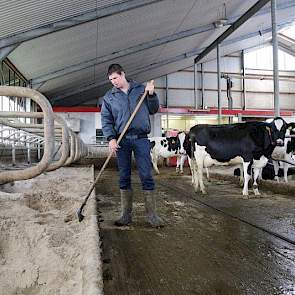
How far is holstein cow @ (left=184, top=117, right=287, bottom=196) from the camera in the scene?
5703 millimetres

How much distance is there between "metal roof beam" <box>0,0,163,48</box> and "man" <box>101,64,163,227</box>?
4840 millimetres

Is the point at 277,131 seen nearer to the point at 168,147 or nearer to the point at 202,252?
the point at 202,252

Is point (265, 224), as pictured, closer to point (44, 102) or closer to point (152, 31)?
point (44, 102)

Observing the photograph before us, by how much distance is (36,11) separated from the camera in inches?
263

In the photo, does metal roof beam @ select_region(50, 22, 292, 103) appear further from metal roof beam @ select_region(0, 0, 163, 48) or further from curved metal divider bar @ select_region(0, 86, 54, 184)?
curved metal divider bar @ select_region(0, 86, 54, 184)

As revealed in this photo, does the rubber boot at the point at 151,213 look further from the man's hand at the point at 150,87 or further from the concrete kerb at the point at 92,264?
the man's hand at the point at 150,87

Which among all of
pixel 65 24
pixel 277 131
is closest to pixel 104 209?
pixel 277 131

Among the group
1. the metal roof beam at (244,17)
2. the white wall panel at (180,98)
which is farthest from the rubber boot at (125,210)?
the white wall panel at (180,98)

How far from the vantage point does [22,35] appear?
7.31 metres

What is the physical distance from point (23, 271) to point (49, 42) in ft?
25.4

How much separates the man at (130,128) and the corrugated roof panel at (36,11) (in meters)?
3.96

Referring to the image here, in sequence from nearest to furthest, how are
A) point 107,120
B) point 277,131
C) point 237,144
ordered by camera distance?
point 107,120, point 277,131, point 237,144

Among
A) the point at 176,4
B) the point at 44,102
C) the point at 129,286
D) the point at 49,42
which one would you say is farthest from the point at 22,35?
the point at 129,286

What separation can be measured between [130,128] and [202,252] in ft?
4.47
